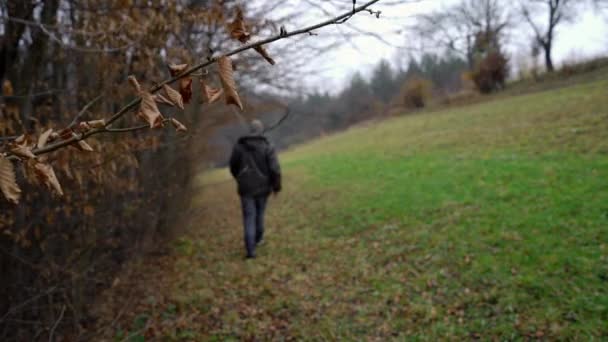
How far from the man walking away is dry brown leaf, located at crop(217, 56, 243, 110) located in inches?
184

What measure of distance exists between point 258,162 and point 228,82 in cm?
484

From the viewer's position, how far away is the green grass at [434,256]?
11.8 feet

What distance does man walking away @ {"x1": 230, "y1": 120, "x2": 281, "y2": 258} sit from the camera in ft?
18.6

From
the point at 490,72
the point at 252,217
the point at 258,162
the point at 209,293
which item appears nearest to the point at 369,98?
the point at 258,162

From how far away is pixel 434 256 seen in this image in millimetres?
4902

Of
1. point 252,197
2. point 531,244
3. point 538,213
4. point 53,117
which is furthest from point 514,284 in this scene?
point 53,117

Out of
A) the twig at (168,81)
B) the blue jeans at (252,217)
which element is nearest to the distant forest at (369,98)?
the blue jeans at (252,217)

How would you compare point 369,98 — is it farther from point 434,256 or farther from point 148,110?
point 148,110

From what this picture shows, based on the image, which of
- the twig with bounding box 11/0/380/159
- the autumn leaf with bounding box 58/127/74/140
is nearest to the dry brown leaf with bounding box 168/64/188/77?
the twig with bounding box 11/0/380/159

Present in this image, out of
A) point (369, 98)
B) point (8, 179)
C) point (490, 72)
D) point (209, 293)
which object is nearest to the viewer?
point (8, 179)

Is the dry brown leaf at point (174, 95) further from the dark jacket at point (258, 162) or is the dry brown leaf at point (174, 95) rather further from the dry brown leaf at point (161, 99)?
the dark jacket at point (258, 162)

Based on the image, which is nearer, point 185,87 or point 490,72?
point 185,87

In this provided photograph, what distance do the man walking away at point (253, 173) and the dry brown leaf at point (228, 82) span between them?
4665 mm

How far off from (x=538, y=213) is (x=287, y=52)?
4395mm
